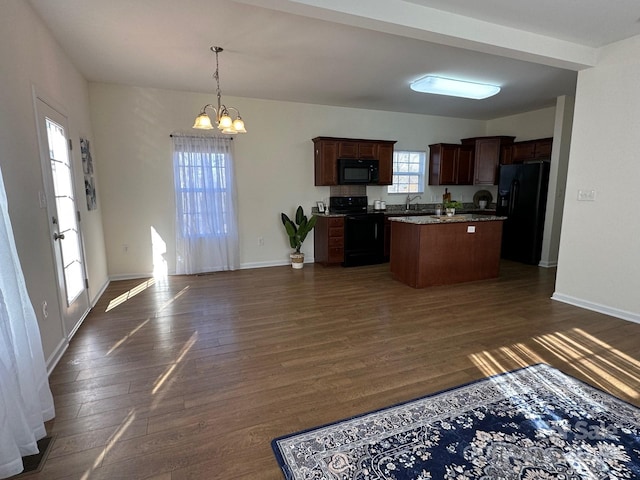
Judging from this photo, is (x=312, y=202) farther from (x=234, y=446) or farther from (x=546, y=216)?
(x=234, y=446)

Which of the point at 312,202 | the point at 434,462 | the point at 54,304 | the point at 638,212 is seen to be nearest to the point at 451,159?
the point at 312,202

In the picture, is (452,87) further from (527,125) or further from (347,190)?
(527,125)

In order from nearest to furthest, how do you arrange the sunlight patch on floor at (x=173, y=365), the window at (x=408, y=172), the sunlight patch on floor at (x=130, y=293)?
1. the sunlight patch on floor at (x=173, y=365)
2. the sunlight patch on floor at (x=130, y=293)
3. the window at (x=408, y=172)

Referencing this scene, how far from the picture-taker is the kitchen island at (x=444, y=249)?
4.37 metres

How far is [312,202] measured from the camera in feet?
19.5

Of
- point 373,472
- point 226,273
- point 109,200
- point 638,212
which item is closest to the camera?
point 373,472

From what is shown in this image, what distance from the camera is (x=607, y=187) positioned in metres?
3.46

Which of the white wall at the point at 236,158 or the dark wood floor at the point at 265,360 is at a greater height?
the white wall at the point at 236,158

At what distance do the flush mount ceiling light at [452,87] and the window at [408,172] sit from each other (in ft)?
7.01

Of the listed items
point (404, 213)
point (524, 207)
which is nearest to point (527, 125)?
point (524, 207)

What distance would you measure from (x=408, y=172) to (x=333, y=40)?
13.1ft

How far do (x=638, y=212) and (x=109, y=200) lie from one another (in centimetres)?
638

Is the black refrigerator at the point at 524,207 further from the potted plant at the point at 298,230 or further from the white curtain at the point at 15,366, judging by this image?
the white curtain at the point at 15,366

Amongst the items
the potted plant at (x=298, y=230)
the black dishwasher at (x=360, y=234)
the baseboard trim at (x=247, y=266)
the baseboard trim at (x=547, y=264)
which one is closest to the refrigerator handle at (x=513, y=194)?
the baseboard trim at (x=547, y=264)
